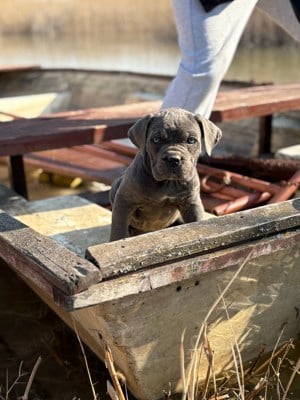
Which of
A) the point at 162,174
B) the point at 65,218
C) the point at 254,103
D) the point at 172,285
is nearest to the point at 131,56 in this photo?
the point at 254,103

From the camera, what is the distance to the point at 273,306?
2363 millimetres

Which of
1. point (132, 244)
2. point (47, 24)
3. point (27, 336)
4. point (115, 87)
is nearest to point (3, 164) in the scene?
point (115, 87)

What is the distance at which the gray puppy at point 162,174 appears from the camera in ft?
7.04

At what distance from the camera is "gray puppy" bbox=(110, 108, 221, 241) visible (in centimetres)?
214

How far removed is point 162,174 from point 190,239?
0.89ft

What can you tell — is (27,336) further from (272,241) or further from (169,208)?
(272,241)

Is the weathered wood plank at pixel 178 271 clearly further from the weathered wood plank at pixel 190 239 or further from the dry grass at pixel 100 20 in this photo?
the dry grass at pixel 100 20

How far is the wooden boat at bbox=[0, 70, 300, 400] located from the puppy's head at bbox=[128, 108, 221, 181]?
20 centimetres

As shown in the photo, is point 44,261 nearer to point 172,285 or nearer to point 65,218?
point 172,285

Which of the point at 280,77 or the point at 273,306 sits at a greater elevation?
the point at 273,306

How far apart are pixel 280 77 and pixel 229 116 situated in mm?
6758

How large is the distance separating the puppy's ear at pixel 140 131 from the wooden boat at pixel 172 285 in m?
0.35

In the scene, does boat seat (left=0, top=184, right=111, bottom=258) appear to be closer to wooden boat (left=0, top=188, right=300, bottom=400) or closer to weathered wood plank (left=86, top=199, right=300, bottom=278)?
wooden boat (left=0, top=188, right=300, bottom=400)

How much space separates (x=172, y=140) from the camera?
2.16 metres
